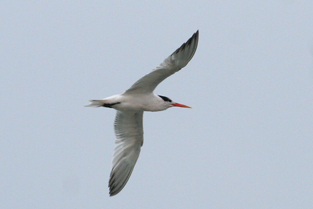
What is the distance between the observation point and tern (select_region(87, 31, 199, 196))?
970cm

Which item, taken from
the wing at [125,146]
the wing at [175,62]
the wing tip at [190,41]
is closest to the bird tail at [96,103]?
the wing at [175,62]

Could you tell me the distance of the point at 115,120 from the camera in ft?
39.4

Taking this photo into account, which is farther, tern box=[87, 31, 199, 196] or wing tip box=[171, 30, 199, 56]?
tern box=[87, 31, 199, 196]

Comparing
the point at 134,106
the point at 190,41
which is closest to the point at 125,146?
the point at 134,106

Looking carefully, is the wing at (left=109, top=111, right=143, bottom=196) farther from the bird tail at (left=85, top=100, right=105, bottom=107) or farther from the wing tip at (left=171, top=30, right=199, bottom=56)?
the wing tip at (left=171, top=30, right=199, bottom=56)

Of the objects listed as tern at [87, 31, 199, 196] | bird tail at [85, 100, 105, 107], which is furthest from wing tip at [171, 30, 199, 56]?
bird tail at [85, 100, 105, 107]

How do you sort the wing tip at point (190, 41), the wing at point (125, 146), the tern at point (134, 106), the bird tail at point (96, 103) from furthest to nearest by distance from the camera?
the wing at point (125, 146) → the bird tail at point (96, 103) → the tern at point (134, 106) → the wing tip at point (190, 41)

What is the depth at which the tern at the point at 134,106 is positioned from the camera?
9.70 m

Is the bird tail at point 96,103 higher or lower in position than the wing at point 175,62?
lower

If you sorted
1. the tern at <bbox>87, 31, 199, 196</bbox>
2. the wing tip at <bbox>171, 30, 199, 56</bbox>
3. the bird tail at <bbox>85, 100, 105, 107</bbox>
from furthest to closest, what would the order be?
the bird tail at <bbox>85, 100, 105, 107</bbox> → the tern at <bbox>87, 31, 199, 196</bbox> → the wing tip at <bbox>171, 30, 199, 56</bbox>

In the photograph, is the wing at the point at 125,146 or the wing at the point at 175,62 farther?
the wing at the point at 125,146

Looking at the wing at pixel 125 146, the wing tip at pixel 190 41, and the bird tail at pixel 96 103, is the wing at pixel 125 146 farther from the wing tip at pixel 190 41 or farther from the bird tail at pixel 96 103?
the wing tip at pixel 190 41

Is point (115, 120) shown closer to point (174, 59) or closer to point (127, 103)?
point (127, 103)

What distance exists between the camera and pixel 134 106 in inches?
422
